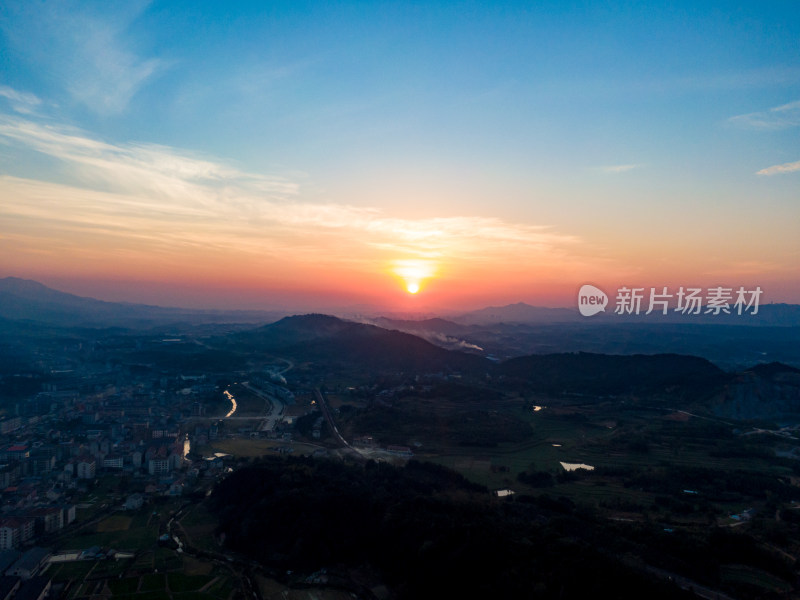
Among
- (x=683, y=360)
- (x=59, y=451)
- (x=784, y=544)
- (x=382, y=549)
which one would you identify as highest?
(x=683, y=360)

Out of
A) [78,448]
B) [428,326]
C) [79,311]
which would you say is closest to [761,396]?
[78,448]

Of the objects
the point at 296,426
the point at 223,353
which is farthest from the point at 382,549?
the point at 223,353

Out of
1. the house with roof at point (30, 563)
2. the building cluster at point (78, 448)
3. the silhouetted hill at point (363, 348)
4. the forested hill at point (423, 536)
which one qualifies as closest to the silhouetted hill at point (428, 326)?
the silhouetted hill at point (363, 348)

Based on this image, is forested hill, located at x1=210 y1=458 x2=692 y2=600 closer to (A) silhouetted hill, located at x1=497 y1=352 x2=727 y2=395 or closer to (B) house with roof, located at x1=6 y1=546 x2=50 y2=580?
(B) house with roof, located at x1=6 y1=546 x2=50 y2=580

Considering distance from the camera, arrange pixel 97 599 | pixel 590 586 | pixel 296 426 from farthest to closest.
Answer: pixel 296 426
pixel 97 599
pixel 590 586

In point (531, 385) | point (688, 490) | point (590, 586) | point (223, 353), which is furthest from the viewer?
point (223, 353)

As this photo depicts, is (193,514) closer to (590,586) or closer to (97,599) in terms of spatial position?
(97,599)
